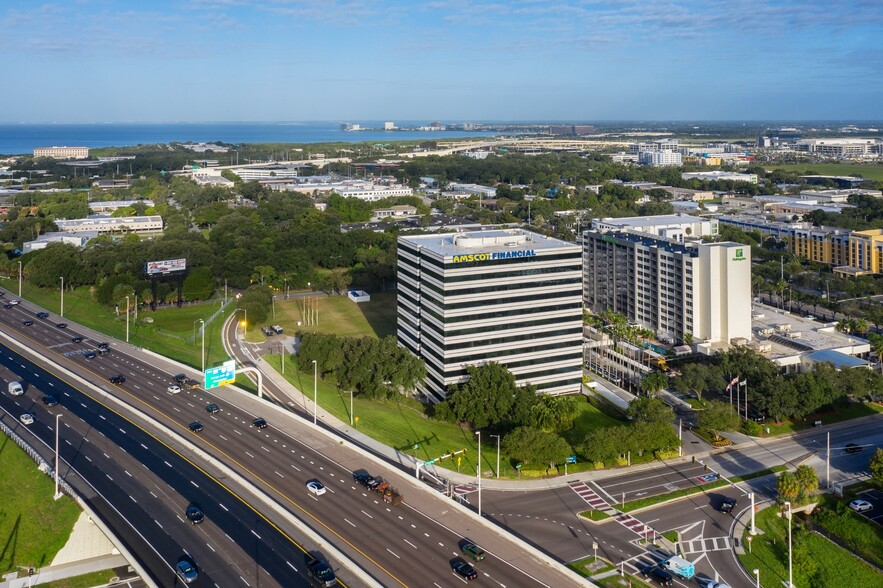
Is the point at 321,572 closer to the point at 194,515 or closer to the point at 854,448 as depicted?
the point at 194,515

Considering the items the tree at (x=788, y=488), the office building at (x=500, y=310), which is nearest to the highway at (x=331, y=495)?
the office building at (x=500, y=310)

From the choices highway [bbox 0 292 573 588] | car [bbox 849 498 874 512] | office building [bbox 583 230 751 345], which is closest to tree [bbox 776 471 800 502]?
car [bbox 849 498 874 512]

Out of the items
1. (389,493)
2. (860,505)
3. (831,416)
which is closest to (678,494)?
(860,505)

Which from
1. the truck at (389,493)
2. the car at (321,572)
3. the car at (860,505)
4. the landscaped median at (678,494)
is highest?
the truck at (389,493)

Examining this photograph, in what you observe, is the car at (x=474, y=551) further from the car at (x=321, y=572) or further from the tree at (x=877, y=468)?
the tree at (x=877, y=468)

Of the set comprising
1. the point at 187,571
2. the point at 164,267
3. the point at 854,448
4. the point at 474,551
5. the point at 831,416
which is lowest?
the point at 854,448
